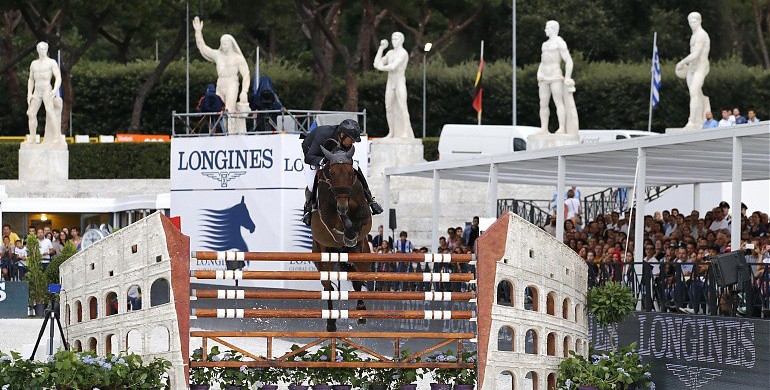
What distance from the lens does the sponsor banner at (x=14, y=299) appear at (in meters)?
28.0

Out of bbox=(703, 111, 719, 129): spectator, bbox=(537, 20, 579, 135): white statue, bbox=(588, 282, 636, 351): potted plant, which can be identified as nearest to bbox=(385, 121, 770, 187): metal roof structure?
bbox=(588, 282, 636, 351): potted plant

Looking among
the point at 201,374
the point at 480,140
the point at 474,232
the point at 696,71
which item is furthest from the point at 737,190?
the point at 480,140

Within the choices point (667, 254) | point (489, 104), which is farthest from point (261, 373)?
point (489, 104)

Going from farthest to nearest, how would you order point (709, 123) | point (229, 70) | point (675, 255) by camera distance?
1. point (229, 70)
2. point (709, 123)
3. point (675, 255)

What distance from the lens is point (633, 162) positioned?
78.6ft

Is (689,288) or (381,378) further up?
(689,288)

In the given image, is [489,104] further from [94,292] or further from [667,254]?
[94,292]

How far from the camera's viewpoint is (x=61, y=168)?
44.5 meters

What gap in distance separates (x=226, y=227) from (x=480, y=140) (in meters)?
13.4

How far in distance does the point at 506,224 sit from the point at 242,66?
70.2 ft

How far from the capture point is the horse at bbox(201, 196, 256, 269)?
29688 mm

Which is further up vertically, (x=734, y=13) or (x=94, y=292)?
(x=734, y=13)

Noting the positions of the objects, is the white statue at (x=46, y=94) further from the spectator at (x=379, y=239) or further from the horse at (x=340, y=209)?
the horse at (x=340, y=209)

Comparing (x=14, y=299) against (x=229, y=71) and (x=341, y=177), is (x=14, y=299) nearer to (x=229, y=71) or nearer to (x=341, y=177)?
(x=229, y=71)
